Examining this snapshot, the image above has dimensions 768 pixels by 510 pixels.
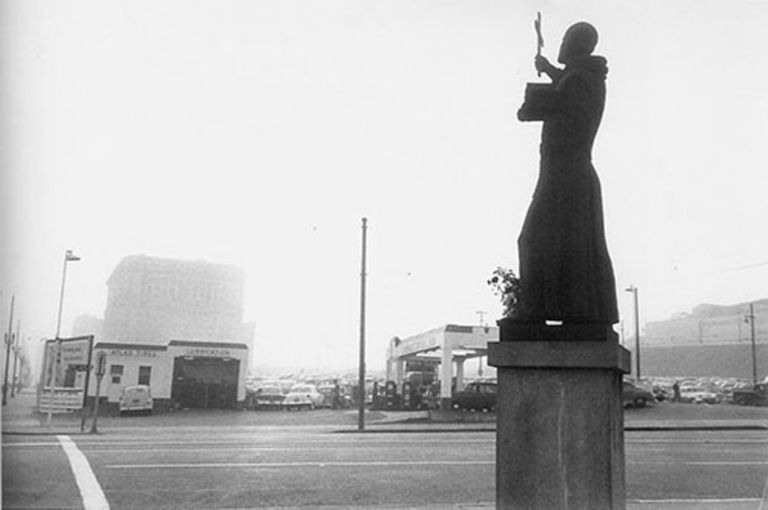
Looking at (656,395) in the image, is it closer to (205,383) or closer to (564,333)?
(205,383)

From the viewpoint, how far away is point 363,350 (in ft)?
50.2

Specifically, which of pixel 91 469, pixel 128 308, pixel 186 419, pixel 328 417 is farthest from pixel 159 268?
pixel 91 469

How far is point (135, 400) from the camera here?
Result: 17.3m

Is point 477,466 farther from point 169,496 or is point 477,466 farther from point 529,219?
point 529,219

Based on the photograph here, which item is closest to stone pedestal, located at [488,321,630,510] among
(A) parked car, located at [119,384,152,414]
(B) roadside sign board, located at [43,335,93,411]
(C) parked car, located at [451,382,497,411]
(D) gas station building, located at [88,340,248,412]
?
(C) parked car, located at [451,382,497,411]

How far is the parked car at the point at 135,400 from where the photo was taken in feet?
56.1

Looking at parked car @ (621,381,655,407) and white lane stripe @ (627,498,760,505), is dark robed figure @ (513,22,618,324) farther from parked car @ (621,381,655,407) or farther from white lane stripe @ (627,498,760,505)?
parked car @ (621,381,655,407)

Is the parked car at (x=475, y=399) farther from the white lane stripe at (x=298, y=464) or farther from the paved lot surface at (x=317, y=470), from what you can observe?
the white lane stripe at (x=298, y=464)

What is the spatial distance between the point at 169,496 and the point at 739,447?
299 inches

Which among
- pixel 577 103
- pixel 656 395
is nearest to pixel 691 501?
pixel 577 103

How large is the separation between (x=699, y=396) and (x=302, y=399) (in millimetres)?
14150

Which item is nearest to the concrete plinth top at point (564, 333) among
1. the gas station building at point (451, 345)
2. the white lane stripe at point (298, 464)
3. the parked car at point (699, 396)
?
the white lane stripe at point (298, 464)

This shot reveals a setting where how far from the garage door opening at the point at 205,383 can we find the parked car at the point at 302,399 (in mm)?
1694

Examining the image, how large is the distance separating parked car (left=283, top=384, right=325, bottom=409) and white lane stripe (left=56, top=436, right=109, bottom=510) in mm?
12359
